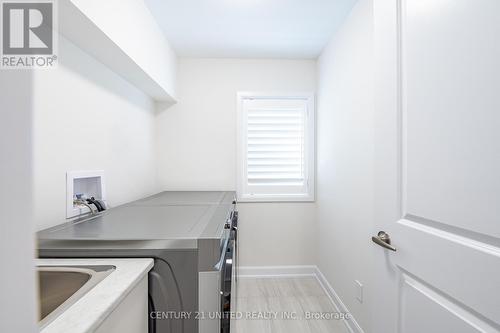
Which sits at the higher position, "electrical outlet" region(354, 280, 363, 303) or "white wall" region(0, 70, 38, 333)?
"white wall" region(0, 70, 38, 333)

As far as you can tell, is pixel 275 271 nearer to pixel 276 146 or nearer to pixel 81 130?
pixel 276 146

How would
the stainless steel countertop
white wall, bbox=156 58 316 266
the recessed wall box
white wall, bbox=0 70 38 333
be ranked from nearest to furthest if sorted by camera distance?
white wall, bbox=0 70 38 333, the stainless steel countertop, the recessed wall box, white wall, bbox=156 58 316 266

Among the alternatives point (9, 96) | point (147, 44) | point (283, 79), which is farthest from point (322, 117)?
point (9, 96)

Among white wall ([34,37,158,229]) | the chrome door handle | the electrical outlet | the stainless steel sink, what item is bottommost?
the electrical outlet

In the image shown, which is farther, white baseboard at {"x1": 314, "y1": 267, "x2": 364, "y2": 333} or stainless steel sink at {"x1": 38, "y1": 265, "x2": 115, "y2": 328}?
white baseboard at {"x1": 314, "y1": 267, "x2": 364, "y2": 333}

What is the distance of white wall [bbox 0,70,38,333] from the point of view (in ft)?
0.91

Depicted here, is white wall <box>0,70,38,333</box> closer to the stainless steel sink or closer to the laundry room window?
the stainless steel sink

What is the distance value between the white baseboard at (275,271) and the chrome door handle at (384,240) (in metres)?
1.76

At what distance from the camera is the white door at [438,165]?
644 millimetres

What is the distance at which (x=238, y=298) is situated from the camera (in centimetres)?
220

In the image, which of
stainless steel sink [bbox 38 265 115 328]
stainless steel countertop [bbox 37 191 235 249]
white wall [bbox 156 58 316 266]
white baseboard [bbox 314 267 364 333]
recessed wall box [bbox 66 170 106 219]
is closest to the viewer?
stainless steel sink [bbox 38 265 115 328]

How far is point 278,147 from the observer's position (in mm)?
2678

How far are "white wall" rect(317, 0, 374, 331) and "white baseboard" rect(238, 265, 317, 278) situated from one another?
0.63 feet

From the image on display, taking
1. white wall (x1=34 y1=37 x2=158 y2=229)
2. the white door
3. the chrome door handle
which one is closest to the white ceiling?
white wall (x1=34 y1=37 x2=158 y2=229)
